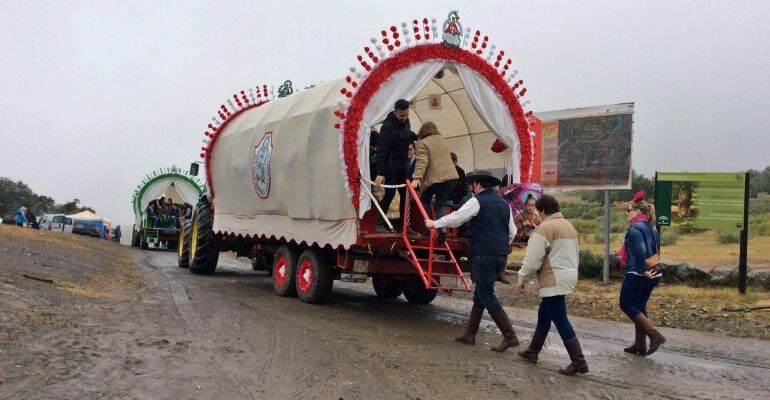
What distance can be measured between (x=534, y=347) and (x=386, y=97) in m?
3.72

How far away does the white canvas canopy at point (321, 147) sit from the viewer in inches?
317

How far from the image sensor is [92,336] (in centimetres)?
588

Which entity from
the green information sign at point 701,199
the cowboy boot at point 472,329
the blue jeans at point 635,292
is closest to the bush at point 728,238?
the green information sign at point 701,199

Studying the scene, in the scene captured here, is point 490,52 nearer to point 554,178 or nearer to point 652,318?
point 652,318

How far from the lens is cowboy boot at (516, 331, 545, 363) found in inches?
229

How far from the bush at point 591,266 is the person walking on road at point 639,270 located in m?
7.14

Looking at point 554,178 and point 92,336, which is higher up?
point 554,178

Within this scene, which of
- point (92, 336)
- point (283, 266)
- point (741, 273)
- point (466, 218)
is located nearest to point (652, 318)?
point (741, 273)

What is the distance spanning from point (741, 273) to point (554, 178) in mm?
4166

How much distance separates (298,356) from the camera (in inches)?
227

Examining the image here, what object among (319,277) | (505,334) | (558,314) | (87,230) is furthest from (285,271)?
(87,230)

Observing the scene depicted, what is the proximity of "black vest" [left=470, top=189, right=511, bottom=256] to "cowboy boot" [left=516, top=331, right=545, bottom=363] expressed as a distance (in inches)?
37.4

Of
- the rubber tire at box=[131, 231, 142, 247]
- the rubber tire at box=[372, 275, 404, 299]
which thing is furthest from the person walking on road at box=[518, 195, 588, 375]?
the rubber tire at box=[131, 231, 142, 247]

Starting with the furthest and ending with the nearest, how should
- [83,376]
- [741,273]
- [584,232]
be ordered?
[584,232] < [741,273] < [83,376]
